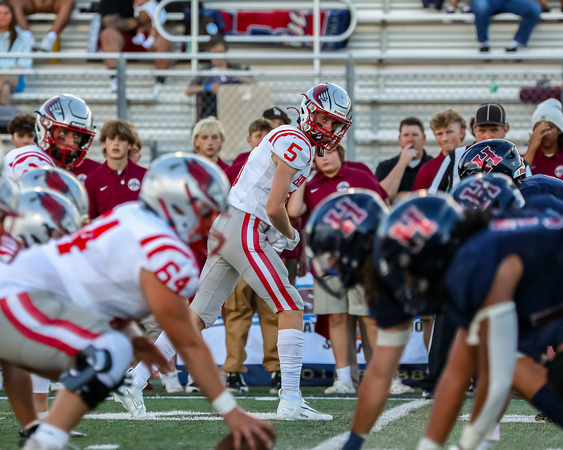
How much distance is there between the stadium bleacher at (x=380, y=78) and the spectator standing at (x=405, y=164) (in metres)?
1.35

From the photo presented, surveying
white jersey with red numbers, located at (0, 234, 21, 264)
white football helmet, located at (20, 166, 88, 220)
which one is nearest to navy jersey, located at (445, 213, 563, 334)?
white jersey with red numbers, located at (0, 234, 21, 264)

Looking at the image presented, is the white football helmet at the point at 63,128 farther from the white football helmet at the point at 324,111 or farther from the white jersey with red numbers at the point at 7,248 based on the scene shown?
the white jersey with red numbers at the point at 7,248

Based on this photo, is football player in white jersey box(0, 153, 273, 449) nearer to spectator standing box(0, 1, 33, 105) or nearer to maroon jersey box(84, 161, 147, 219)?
maroon jersey box(84, 161, 147, 219)

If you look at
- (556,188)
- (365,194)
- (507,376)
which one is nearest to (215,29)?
(556,188)

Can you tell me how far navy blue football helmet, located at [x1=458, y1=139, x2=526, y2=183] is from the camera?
452 centimetres

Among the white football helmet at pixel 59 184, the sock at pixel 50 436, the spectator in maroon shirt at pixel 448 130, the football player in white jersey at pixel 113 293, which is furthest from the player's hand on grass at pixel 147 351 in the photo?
the spectator in maroon shirt at pixel 448 130

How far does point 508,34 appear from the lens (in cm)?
1089

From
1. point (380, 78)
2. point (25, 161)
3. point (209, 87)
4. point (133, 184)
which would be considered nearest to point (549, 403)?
point (25, 161)

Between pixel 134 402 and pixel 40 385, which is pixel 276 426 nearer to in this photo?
pixel 134 402

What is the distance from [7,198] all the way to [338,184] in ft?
11.7

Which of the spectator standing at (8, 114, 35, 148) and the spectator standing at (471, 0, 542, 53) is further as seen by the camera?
the spectator standing at (471, 0, 542, 53)

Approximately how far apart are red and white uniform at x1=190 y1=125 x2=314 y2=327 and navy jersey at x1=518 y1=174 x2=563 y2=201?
1257 millimetres

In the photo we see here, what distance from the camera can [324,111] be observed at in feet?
17.2

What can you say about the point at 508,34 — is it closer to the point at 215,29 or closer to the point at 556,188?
the point at 215,29
